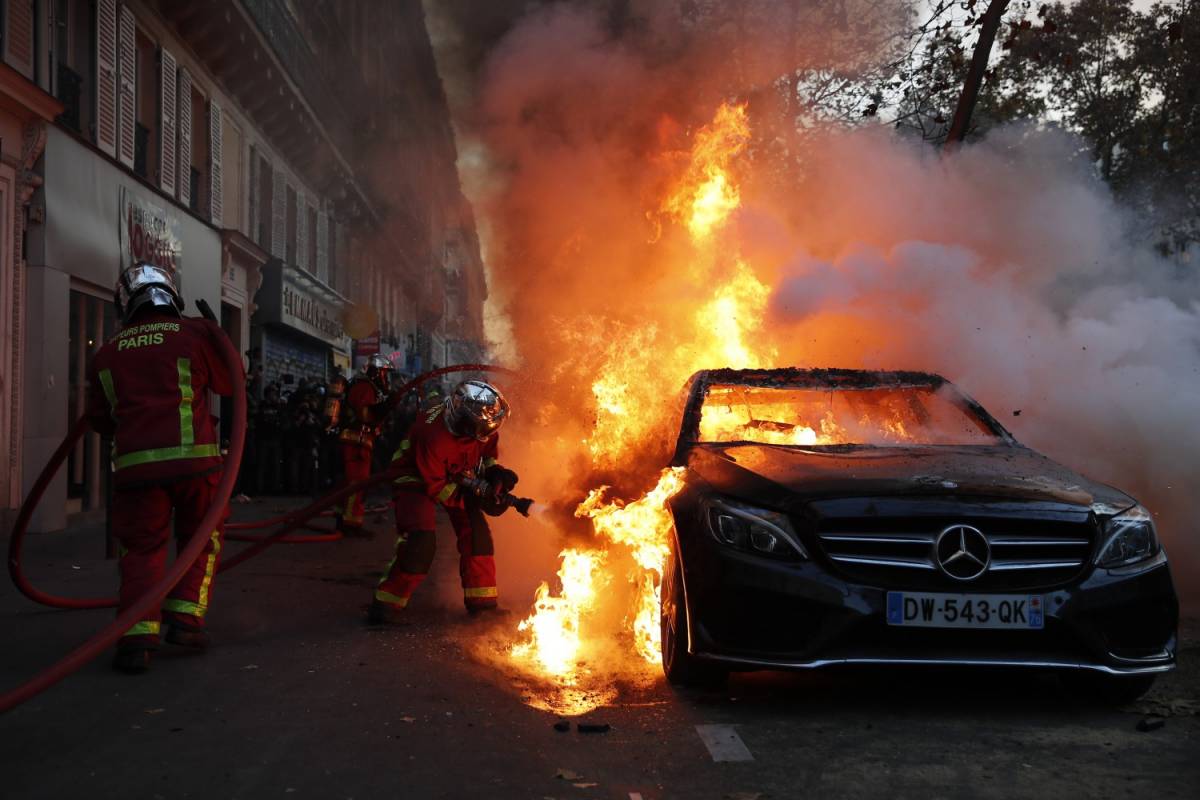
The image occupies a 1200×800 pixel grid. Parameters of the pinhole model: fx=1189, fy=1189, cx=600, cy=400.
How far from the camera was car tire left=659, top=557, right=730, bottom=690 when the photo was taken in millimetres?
4844

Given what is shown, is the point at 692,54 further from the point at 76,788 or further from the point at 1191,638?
the point at 76,788

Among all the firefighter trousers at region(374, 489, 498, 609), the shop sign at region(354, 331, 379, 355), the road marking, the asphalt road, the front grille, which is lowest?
the asphalt road

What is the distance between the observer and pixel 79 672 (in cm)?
537

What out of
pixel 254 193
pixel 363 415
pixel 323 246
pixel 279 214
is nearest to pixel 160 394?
pixel 363 415

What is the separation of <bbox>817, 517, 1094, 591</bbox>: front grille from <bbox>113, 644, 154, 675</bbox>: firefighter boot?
3.08 meters

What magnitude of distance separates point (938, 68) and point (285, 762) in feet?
47.0

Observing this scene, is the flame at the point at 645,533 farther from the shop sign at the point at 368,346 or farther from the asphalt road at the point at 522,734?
the shop sign at the point at 368,346

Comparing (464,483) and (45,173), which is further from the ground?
(45,173)

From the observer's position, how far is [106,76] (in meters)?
14.3

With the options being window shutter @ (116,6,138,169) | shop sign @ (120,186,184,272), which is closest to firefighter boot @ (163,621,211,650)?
shop sign @ (120,186,184,272)

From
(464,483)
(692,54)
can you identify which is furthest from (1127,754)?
(692,54)

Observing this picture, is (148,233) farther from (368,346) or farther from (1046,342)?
(1046,342)

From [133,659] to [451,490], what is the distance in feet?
6.88

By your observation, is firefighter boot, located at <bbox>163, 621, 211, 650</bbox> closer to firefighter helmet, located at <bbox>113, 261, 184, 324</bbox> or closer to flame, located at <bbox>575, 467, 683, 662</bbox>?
firefighter helmet, located at <bbox>113, 261, 184, 324</bbox>
